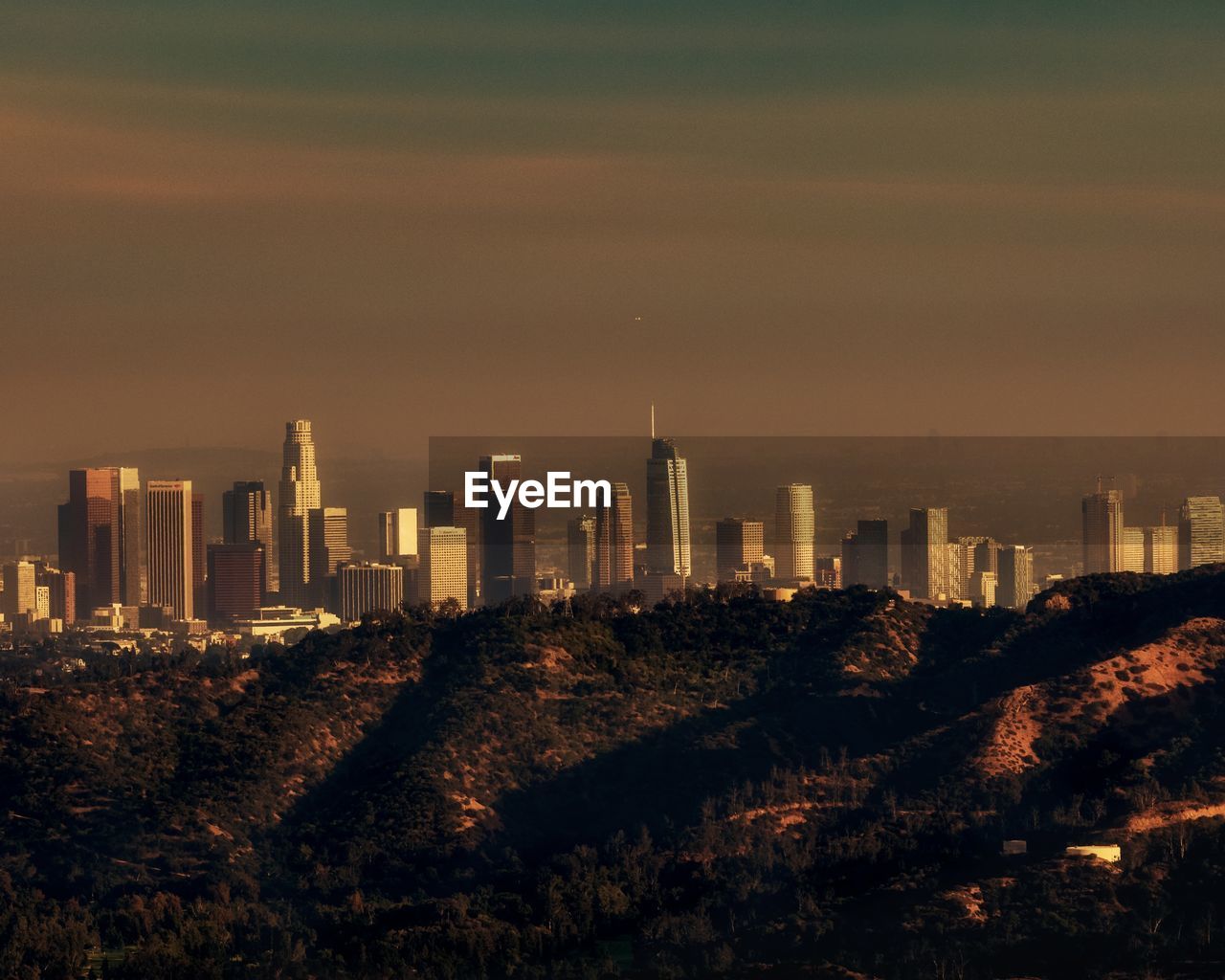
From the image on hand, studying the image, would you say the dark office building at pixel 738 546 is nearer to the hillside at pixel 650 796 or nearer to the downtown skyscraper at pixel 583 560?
the downtown skyscraper at pixel 583 560

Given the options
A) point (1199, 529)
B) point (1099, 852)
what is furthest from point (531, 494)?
point (1099, 852)

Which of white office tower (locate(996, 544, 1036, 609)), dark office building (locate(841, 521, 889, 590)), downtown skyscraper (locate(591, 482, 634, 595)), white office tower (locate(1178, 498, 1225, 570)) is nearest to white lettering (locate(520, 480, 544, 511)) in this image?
downtown skyscraper (locate(591, 482, 634, 595))

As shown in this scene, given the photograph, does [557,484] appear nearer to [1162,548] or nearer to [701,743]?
[1162,548]

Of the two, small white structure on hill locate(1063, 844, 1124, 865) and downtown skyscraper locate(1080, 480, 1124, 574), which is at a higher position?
downtown skyscraper locate(1080, 480, 1124, 574)

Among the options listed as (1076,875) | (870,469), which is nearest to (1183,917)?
(1076,875)

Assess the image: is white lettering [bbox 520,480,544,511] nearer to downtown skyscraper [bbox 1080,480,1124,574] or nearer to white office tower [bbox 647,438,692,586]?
white office tower [bbox 647,438,692,586]

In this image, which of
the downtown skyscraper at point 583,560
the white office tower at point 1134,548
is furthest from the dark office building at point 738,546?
the white office tower at point 1134,548
